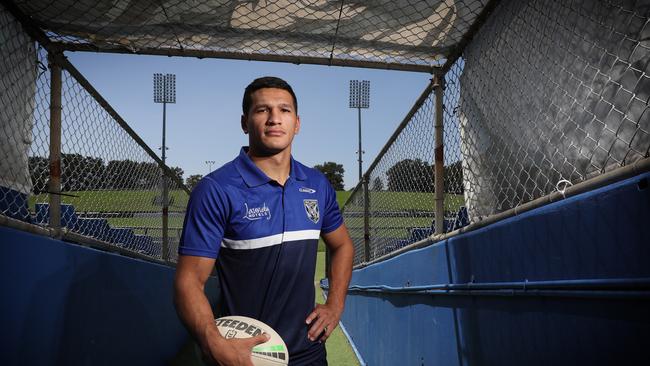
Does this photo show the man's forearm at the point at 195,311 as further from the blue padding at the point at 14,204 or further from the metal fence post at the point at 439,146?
the metal fence post at the point at 439,146

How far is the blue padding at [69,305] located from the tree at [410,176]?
2.56m

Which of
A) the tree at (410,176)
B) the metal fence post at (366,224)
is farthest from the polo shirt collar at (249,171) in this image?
the metal fence post at (366,224)

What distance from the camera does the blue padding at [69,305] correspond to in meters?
2.05

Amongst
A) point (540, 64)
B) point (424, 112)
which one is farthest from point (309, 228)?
point (424, 112)

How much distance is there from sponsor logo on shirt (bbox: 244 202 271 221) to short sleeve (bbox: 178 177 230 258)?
10 cm

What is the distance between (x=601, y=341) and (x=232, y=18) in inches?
106

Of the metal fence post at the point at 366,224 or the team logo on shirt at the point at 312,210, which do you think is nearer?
the team logo on shirt at the point at 312,210

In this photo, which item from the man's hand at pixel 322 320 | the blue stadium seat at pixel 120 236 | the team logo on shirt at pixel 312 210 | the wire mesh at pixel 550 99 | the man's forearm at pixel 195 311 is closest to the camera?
the wire mesh at pixel 550 99

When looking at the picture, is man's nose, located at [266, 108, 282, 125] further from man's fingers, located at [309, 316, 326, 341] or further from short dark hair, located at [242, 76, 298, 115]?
man's fingers, located at [309, 316, 326, 341]

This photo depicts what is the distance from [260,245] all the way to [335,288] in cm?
56

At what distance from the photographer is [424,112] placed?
373 centimetres

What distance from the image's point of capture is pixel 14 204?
2559 mm

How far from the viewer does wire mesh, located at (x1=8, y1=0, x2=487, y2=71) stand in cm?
277

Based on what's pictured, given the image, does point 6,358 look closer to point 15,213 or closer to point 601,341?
point 15,213
